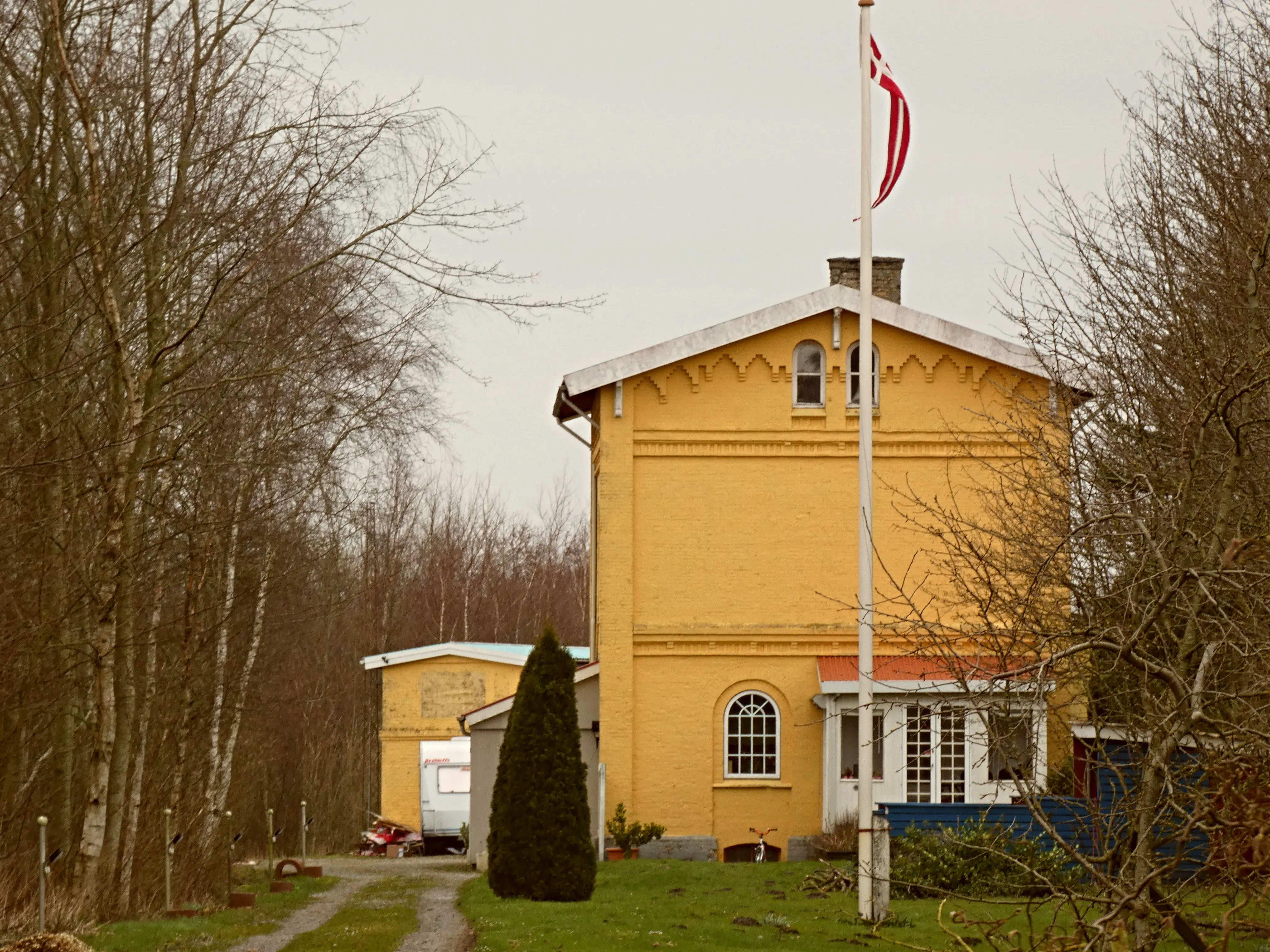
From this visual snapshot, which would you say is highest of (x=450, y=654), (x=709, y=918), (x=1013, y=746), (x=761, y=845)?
(x=1013, y=746)

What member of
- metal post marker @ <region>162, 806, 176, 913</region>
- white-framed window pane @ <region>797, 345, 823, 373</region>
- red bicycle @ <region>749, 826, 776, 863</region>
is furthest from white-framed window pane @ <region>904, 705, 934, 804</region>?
metal post marker @ <region>162, 806, 176, 913</region>

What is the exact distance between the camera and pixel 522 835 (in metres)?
19.7

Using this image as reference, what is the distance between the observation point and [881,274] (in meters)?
28.8

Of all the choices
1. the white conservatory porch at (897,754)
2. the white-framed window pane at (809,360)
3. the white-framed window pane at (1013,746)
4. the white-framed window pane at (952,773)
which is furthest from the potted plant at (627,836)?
the white-framed window pane at (1013,746)

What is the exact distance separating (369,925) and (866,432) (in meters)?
8.10

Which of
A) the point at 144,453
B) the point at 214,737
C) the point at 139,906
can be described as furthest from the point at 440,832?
the point at 144,453

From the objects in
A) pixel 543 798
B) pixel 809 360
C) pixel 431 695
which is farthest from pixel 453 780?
pixel 543 798

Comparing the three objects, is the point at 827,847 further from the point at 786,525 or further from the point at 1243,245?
the point at 1243,245

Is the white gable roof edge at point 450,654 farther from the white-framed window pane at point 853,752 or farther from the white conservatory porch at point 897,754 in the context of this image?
the white conservatory porch at point 897,754

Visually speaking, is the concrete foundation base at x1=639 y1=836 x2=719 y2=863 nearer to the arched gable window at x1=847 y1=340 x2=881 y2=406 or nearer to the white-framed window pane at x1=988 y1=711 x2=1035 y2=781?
the arched gable window at x1=847 y1=340 x2=881 y2=406

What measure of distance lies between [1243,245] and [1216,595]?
3259 mm

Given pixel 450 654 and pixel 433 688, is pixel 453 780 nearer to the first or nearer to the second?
pixel 433 688

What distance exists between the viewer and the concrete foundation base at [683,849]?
2627 centimetres

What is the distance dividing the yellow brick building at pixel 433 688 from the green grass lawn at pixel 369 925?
1503cm
